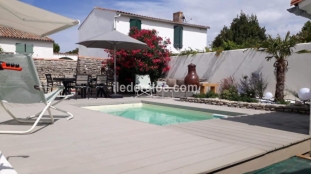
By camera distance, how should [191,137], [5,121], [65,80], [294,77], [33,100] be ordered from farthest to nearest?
[65,80]
[294,77]
[5,121]
[33,100]
[191,137]

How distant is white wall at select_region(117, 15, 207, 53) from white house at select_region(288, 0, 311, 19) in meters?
14.6

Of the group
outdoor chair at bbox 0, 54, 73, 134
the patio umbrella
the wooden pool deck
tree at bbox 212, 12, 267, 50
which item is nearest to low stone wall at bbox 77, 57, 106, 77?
the patio umbrella

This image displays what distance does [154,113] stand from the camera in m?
8.20

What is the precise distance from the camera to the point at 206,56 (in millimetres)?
12047

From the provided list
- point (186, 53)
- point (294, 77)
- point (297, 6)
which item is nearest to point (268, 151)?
point (297, 6)

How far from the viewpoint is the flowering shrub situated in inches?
485

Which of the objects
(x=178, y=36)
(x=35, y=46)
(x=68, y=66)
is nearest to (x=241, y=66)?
(x=68, y=66)

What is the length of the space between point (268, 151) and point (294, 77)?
6.39 meters

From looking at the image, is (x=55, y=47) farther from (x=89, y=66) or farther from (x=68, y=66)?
(x=89, y=66)

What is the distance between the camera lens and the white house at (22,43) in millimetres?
21469

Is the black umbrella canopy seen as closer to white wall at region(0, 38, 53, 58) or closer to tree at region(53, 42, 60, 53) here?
white wall at region(0, 38, 53, 58)

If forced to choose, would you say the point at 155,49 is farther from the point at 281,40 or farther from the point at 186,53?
the point at 281,40

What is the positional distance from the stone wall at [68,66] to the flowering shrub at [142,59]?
800 millimetres

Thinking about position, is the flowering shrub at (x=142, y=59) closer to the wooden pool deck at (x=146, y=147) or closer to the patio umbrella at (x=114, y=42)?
the patio umbrella at (x=114, y=42)
